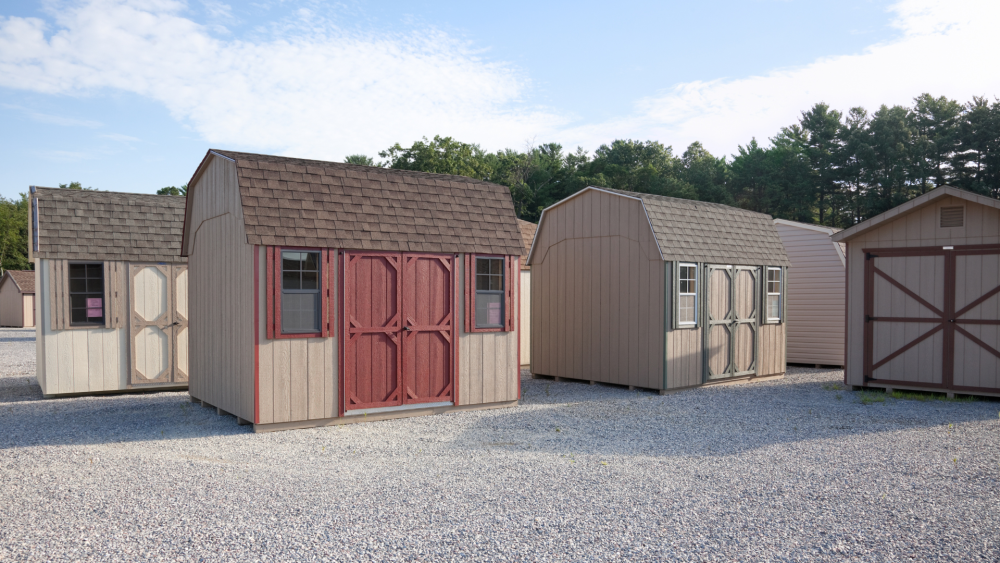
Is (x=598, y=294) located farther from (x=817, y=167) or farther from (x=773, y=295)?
(x=817, y=167)

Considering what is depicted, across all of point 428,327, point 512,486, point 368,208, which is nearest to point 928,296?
point 428,327

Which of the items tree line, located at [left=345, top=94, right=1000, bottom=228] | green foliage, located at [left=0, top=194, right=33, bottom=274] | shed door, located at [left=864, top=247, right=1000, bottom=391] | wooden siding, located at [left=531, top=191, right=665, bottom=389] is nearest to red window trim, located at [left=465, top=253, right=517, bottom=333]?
wooden siding, located at [left=531, top=191, right=665, bottom=389]

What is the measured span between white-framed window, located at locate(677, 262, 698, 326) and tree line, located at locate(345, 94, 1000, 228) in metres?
20.9

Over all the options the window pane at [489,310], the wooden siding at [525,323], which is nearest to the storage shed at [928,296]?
the window pane at [489,310]

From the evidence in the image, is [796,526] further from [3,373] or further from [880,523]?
[3,373]

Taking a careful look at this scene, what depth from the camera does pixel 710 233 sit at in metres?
12.7

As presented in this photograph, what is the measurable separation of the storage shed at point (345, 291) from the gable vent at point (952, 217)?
6876 mm

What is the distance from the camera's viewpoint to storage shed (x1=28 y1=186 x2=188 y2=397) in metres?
11.1

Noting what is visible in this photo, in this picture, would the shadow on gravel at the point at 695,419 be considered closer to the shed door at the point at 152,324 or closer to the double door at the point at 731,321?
the double door at the point at 731,321

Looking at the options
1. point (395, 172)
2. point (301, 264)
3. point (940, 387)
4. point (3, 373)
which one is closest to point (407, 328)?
point (301, 264)

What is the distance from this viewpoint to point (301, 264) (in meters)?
8.52

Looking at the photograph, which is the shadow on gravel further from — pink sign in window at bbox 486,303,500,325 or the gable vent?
the gable vent

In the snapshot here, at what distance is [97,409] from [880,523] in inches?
395

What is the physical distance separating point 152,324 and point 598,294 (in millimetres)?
7762
